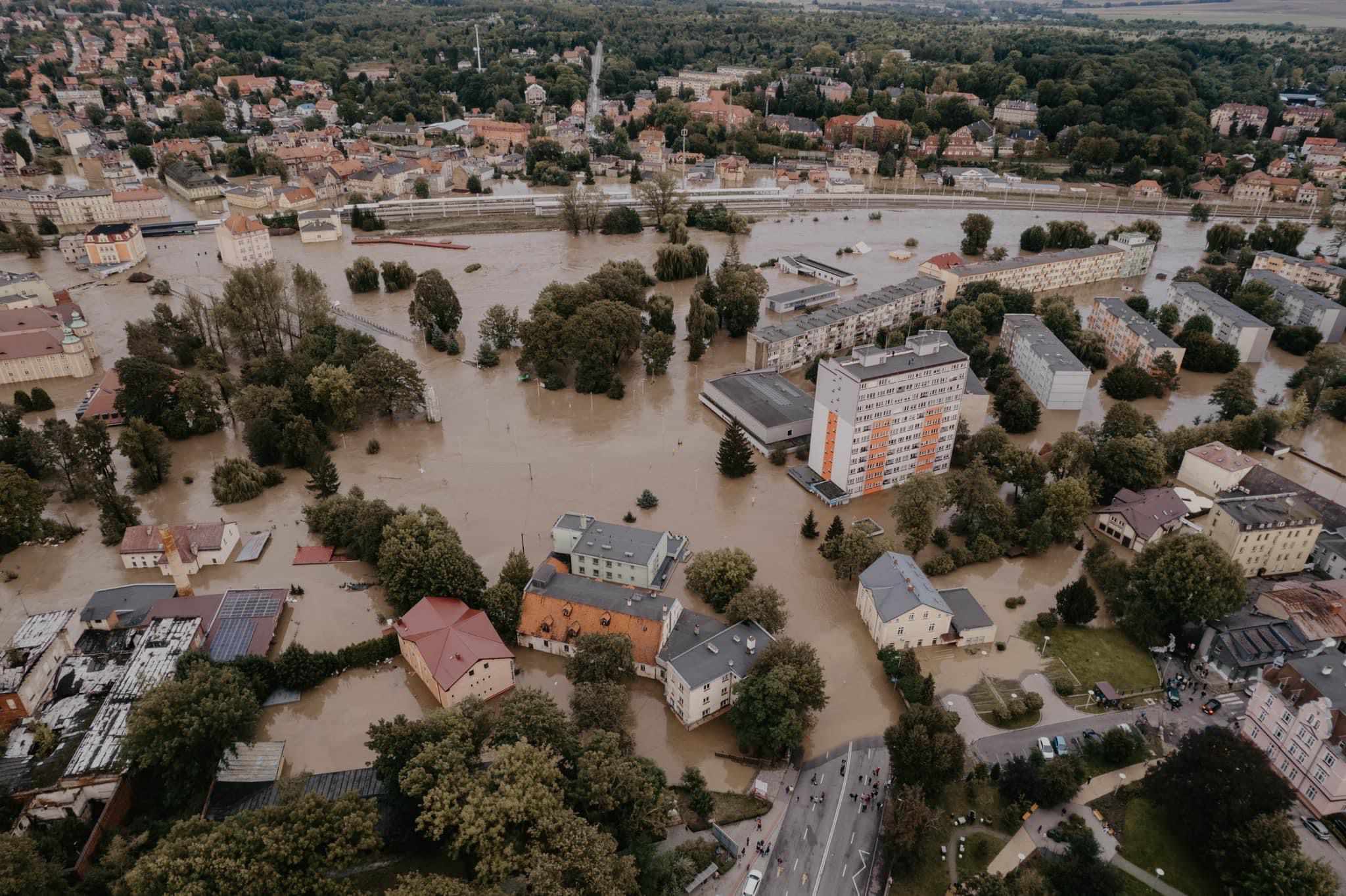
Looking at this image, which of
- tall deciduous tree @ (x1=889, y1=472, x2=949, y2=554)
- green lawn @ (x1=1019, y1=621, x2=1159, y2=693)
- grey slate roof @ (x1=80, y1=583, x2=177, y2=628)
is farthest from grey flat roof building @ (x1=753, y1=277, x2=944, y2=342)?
grey slate roof @ (x1=80, y1=583, x2=177, y2=628)

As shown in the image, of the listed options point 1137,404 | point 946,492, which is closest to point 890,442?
point 946,492

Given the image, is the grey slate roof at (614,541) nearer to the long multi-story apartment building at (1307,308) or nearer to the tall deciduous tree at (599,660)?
the tall deciduous tree at (599,660)

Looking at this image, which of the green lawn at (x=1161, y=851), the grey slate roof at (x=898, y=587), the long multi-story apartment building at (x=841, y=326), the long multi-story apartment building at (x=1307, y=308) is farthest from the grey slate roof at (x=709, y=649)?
the long multi-story apartment building at (x=1307, y=308)

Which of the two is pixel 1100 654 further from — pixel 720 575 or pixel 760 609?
pixel 720 575

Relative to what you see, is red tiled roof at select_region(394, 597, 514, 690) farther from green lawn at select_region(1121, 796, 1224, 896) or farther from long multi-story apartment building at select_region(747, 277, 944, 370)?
long multi-story apartment building at select_region(747, 277, 944, 370)

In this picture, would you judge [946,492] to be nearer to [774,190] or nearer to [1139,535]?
[1139,535]

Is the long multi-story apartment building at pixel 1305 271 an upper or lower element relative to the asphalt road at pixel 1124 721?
upper

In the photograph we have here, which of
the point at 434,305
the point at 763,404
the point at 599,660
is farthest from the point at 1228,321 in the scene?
the point at 434,305
